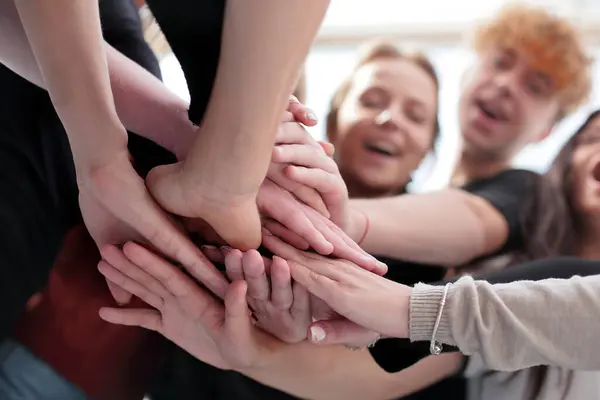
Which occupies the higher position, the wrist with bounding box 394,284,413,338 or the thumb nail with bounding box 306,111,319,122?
the thumb nail with bounding box 306,111,319,122

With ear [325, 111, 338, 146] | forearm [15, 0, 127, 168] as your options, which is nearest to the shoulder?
ear [325, 111, 338, 146]

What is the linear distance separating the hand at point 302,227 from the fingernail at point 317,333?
84 millimetres

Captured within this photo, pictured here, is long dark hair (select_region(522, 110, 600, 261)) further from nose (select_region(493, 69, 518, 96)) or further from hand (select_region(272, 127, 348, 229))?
hand (select_region(272, 127, 348, 229))

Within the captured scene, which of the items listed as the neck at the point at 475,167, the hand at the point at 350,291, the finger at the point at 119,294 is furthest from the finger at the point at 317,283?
the neck at the point at 475,167

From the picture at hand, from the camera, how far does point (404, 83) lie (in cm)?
112

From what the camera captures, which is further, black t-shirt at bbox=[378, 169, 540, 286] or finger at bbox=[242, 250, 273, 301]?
black t-shirt at bbox=[378, 169, 540, 286]

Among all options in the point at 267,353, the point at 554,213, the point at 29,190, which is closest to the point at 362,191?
the point at 554,213

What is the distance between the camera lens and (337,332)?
0.72 m

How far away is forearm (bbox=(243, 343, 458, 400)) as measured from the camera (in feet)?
2.56

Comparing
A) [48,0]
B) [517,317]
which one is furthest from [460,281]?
[48,0]

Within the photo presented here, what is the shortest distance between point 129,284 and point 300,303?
7.7 inches

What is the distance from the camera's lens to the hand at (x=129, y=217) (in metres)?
0.62

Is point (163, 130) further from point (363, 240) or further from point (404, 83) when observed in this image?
point (404, 83)

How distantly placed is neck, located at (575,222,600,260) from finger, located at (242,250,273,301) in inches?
26.8
